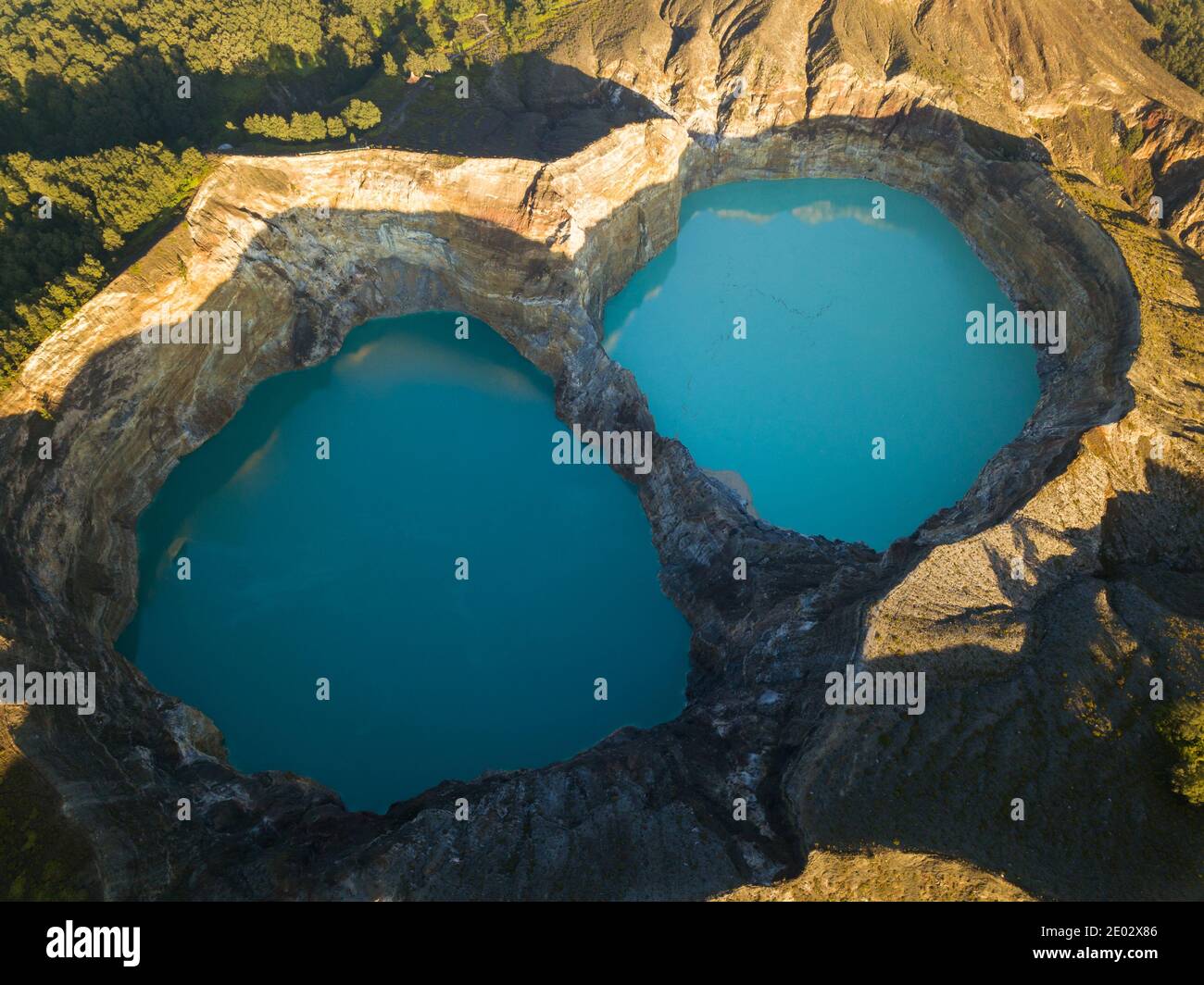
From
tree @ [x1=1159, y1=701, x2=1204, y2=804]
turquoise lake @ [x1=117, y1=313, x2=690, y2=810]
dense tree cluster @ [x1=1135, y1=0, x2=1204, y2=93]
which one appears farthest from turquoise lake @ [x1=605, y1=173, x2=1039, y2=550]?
dense tree cluster @ [x1=1135, y1=0, x2=1204, y2=93]

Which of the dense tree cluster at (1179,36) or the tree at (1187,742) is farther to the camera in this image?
the dense tree cluster at (1179,36)

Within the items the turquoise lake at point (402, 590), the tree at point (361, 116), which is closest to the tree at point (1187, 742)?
the turquoise lake at point (402, 590)

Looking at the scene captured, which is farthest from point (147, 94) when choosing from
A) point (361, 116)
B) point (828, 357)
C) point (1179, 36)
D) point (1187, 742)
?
point (1179, 36)

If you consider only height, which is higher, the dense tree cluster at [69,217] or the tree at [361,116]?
the tree at [361,116]

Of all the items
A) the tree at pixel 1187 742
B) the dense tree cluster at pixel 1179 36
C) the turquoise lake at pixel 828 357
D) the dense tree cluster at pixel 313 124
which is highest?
the dense tree cluster at pixel 1179 36

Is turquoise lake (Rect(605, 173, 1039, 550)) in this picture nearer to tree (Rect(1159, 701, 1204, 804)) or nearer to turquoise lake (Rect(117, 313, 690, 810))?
turquoise lake (Rect(117, 313, 690, 810))

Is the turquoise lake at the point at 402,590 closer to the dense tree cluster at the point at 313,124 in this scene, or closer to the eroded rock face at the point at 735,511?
the eroded rock face at the point at 735,511
